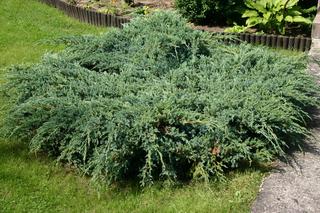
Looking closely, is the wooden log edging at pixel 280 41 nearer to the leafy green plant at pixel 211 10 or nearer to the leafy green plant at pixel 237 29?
the leafy green plant at pixel 237 29

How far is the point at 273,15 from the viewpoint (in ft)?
23.6

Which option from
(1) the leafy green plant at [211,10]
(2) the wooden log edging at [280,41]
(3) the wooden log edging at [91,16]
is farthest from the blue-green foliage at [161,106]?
(3) the wooden log edging at [91,16]

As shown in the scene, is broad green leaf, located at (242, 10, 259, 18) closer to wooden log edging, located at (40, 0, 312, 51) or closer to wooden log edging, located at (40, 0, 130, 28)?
wooden log edging, located at (40, 0, 312, 51)

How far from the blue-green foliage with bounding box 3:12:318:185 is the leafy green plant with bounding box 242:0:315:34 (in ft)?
7.57

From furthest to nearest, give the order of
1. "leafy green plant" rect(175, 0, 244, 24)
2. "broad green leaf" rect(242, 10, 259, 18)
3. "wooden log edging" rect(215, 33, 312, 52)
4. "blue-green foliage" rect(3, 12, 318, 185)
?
"leafy green plant" rect(175, 0, 244, 24) < "broad green leaf" rect(242, 10, 259, 18) < "wooden log edging" rect(215, 33, 312, 52) < "blue-green foliage" rect(3, 12, 318, 185)

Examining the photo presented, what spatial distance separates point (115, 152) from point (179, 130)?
548 mm

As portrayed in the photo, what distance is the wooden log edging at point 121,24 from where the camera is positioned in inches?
272

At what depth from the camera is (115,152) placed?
3578mm

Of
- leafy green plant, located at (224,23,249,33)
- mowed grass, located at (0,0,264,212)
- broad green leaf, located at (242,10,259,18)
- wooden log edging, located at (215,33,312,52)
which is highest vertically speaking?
broad green leaf, located at (242,10,259,18)

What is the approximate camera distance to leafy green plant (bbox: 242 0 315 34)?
7125 mm

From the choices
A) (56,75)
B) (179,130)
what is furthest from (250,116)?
(56,75)

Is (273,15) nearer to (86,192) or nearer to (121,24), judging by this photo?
(121,24)

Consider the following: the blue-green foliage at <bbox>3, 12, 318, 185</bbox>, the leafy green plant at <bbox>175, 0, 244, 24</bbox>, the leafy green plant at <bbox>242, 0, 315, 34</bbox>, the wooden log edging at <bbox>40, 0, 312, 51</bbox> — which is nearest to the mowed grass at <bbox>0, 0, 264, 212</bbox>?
the blue-green foliage at <bbox>3, 12, 318, 185</bbox>

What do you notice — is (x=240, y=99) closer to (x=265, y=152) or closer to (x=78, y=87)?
(x=265, y=152)
